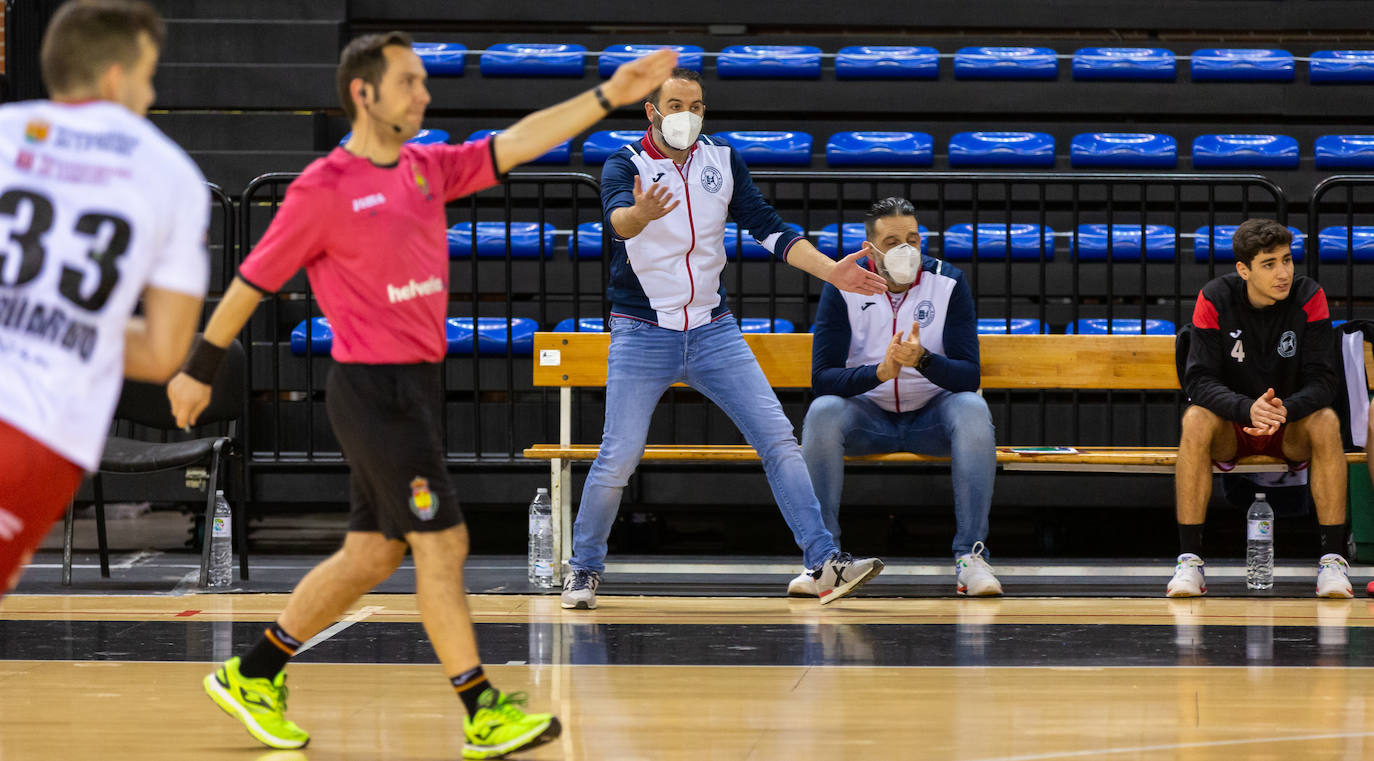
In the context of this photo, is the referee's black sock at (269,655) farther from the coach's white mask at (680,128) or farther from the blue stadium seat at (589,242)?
the blue stadium seat at (589,242)

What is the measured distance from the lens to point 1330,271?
845 centimetres

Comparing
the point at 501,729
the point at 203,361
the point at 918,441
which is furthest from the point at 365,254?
the point at 918,441

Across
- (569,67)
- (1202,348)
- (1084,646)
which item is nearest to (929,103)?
(569,67)

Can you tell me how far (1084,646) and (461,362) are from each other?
421 centimetres

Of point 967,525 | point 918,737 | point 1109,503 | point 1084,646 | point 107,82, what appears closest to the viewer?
point 107,82

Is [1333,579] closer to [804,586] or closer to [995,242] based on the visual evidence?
[804,586]

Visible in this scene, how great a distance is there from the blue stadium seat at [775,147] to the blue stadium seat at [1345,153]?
10.7ft

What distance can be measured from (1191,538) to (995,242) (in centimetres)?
351

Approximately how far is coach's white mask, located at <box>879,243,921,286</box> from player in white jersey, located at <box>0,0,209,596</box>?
3.57 meters

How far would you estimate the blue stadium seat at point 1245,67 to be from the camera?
32.4 ft

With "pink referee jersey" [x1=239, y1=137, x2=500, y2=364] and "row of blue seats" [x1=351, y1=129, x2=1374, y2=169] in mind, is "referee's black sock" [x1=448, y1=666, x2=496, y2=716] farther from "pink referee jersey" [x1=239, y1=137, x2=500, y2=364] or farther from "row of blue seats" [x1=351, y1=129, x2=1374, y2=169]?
"row of blue seats" [x1=351, y1=129, x2=1374, y2=169]

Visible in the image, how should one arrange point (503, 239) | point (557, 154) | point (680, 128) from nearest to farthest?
point (680, 128)
point (503, 239)
point (557, 154)

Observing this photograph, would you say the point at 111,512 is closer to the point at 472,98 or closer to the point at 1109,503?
the point at 472,98

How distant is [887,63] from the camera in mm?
9812
